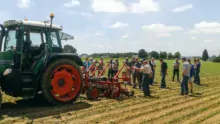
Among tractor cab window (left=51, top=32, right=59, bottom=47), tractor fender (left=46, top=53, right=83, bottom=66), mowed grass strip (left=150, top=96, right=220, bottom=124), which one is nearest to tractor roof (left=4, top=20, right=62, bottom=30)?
tractor cab window (left=51, top=32, right=59, bottom=47)

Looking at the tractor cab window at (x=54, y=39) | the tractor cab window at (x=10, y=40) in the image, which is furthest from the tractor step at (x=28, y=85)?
the tractor cab window at (x=54, y=39)

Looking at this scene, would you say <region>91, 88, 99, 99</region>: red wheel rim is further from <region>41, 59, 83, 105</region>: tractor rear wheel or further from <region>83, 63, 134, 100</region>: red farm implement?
<region>41, 59, 83, 105</region>: tractor rear wheel

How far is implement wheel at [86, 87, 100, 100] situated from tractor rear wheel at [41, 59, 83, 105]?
0.89 metres

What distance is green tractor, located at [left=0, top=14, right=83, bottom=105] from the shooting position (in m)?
7.09

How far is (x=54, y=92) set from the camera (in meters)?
7.63

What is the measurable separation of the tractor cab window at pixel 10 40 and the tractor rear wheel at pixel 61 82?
118cm

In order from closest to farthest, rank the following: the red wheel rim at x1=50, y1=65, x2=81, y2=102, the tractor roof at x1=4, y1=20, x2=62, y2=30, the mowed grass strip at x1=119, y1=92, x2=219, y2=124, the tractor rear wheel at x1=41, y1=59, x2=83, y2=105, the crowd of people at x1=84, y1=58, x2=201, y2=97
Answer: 1. the mowed grass strip at x1=119, y1=92, x2=219, y2=124
2. the tractor roof at x1=4, y1=20, x2=62, y2=30
3. the tractor rear wheel at x1=41, y1=59, x2=83, y2=105
4. the red wheel rim at x1=50, y1=65, x2=81, y2=102
5. the crowd of people at x1=84, y1=58, x2=201, y2=97

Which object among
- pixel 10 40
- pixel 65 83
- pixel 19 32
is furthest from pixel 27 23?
pixel 65 83

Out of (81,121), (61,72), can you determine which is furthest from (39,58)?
(81,121)

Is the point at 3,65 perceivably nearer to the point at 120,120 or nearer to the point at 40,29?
the point at 40,29

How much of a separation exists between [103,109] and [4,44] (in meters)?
3.42

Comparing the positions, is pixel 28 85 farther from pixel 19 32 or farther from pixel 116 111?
pixel 116 111

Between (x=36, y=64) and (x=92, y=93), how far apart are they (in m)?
2.46

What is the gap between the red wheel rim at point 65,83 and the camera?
301 inches
